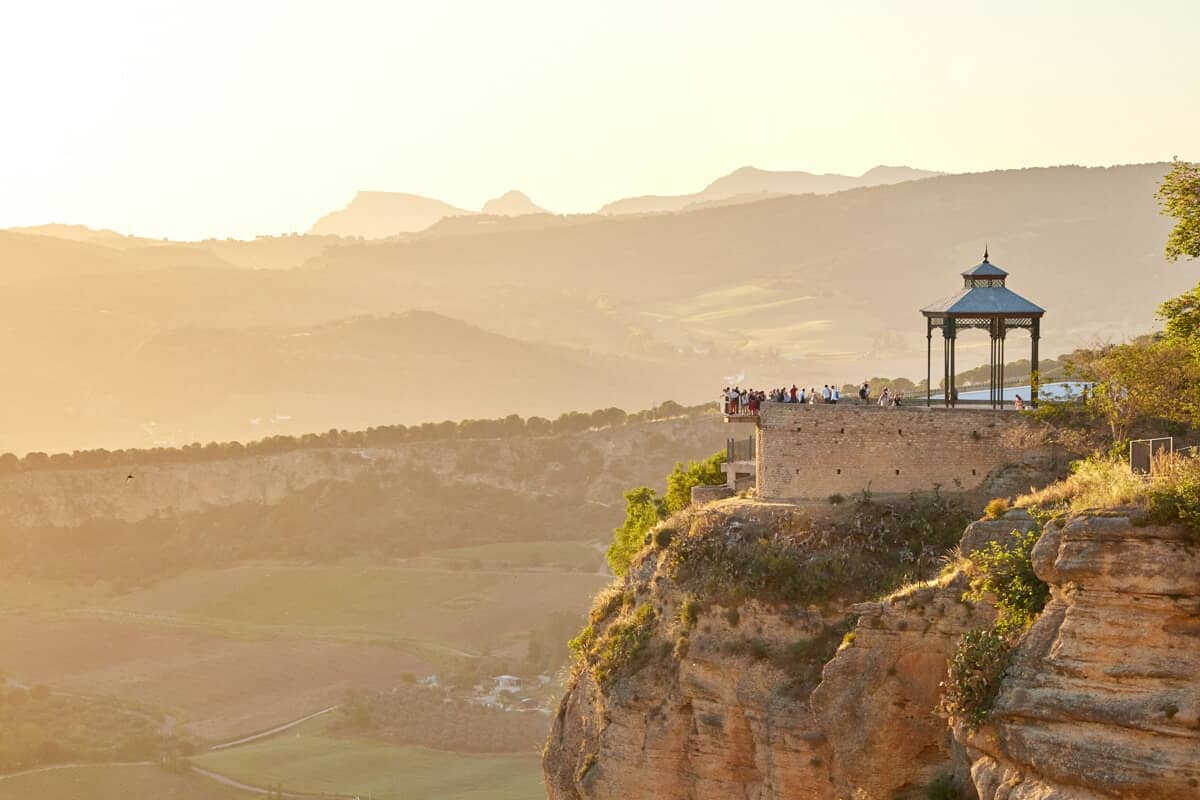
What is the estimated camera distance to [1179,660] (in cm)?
2491

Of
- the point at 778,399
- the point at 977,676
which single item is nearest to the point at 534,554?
the point at 778,399

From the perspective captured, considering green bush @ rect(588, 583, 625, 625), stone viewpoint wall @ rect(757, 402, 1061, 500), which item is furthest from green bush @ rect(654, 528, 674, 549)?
stone viewpoint wall @ rect(757, 402, 1061, 500)

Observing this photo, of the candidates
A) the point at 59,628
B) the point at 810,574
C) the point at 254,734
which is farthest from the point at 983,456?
the point at 59,628

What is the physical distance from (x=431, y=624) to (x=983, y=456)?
6571 centimetres

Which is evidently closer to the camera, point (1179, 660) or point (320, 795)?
point (1179, 660)

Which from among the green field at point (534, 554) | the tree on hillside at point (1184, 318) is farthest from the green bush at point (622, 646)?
the green field at point (534, 554)

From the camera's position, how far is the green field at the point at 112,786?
71562 millimetres

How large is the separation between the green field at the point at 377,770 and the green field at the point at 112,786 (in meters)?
1.92

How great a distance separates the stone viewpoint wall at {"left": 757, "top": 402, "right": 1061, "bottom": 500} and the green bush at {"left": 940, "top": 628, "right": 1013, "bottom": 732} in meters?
10.2

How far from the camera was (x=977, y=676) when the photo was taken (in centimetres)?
2733

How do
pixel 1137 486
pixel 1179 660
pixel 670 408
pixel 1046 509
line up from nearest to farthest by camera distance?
pixel 1179 660, pixel 1137 486, pixel 1046 509, pixel 670 408

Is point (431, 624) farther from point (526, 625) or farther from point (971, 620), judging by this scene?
point (971, 620)

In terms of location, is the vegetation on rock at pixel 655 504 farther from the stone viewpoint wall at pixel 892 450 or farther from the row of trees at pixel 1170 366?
the row of trees at pixel 1170 366

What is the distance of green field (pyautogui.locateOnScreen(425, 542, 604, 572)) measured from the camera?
375 ft
